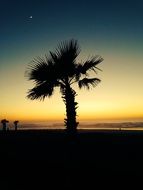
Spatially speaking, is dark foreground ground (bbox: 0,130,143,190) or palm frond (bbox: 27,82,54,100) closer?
dark foreground ground (bbox: 0,130,143,190)

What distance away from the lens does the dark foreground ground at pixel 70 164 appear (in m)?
10.8

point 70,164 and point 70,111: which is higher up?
point 70,111

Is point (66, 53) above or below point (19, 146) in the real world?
above

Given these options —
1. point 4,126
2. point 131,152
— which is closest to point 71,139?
point 131,152

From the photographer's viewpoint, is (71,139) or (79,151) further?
(71,139)

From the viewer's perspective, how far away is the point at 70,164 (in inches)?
545

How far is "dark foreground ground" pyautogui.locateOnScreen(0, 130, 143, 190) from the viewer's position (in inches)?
427

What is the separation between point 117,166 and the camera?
43.2 ft

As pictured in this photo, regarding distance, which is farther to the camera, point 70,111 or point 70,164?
point 70,111

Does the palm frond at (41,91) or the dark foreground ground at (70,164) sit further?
the palm frond at (41,91)

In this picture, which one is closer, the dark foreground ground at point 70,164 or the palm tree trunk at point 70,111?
the dark foreground ground at point 70,164

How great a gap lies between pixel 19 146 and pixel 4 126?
35.8 ft

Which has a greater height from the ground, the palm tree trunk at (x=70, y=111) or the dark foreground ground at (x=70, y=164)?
the palm tree trunk at (x=70, y=111)

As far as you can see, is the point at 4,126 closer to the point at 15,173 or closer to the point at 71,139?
the point at 71,139
